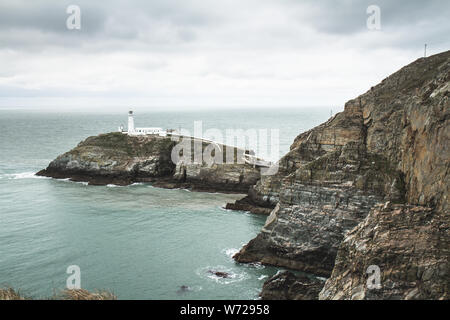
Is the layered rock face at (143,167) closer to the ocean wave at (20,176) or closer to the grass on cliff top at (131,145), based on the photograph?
the grass on cliff top at (131,145)

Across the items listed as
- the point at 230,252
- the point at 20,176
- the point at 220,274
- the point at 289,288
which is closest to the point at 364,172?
the point at 289,288

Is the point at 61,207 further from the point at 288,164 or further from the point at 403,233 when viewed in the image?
the point at 403,233

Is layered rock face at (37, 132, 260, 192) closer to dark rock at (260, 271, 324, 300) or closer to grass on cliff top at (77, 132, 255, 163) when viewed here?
grass on cliff top at (77, 132, 255, 163)

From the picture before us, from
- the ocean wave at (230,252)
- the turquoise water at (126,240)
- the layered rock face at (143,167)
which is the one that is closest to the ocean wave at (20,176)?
the layered rock face at (143,167)

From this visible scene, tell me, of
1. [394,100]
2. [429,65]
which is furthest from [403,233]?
[429,65]

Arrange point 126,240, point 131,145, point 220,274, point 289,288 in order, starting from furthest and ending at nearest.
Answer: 1. point 131,145
2. point 126,240
3. point 220,274
4. point 289,288

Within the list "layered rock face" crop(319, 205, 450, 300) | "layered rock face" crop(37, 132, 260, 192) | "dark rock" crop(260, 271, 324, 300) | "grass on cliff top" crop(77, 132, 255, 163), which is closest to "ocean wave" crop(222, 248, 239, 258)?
"dark rock" crop(260, 271, 324, 300)

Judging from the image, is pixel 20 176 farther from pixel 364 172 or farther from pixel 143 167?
pixel 364 172
